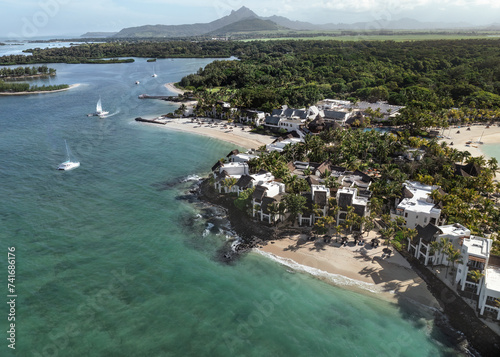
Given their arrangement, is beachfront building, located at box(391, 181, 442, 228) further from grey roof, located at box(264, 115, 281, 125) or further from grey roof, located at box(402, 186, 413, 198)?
grey roof, located at box(264, 115, 281, 125)

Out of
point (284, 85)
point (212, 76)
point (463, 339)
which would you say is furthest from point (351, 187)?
point (212, 76)

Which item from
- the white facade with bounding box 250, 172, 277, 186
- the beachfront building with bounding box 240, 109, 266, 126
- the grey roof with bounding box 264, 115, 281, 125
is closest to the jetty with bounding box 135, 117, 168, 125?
the beachfront building with bounding box 240, 109, 266, 126

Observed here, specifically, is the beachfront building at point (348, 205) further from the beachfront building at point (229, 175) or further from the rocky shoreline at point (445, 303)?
the beachfront building at point (229, 175)

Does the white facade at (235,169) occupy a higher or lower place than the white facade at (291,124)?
lower

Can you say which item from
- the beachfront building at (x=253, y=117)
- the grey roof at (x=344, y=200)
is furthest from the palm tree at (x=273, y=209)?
the beachfront building at (x=253, y=117)

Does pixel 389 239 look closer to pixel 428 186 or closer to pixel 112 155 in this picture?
pixel 428 186

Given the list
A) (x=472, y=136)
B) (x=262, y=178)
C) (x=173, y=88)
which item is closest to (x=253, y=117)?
(x=262, y=178)
